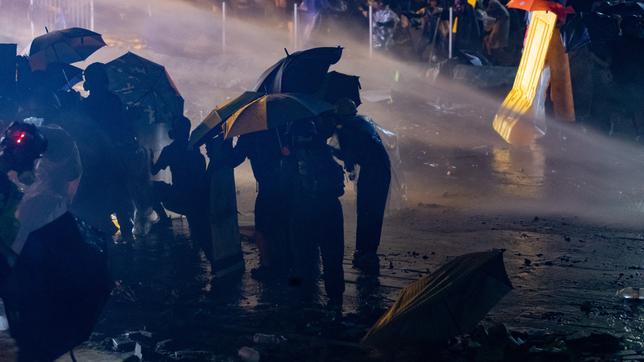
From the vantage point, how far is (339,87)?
8039mm

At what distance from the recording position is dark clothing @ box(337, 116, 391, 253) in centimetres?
806

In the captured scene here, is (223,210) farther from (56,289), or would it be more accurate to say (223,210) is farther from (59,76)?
(59,76)

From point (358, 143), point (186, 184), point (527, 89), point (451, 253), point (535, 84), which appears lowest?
point (451, 253)

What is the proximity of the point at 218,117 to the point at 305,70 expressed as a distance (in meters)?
0.78

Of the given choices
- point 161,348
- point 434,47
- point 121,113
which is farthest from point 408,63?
point 161,348

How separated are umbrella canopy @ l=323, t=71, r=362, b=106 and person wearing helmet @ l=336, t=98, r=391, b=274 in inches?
5.2

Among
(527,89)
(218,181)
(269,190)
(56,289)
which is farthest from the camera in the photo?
(527,89)

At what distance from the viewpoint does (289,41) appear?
22.9 meters

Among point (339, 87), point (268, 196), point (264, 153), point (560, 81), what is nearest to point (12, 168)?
point (264, 153)

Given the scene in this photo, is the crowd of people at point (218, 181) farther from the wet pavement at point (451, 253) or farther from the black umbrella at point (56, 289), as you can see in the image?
the wet pavement at point (451, 253)

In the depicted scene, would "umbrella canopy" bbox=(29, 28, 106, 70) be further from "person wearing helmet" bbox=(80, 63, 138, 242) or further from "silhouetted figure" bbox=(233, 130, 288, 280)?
"silhouetted figure" bbox=(233, 130, 288, 280)

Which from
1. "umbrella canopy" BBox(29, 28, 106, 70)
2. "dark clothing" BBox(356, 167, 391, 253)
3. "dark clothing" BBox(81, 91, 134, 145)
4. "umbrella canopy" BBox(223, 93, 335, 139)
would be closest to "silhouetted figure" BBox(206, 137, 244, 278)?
"umbrella canopy" BBox(223, 93, 335, 139)

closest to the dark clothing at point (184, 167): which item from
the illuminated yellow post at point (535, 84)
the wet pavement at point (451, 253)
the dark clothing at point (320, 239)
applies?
the wet pavement at point (451, 253)

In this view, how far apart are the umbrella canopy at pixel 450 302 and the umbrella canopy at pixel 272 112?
165cm
